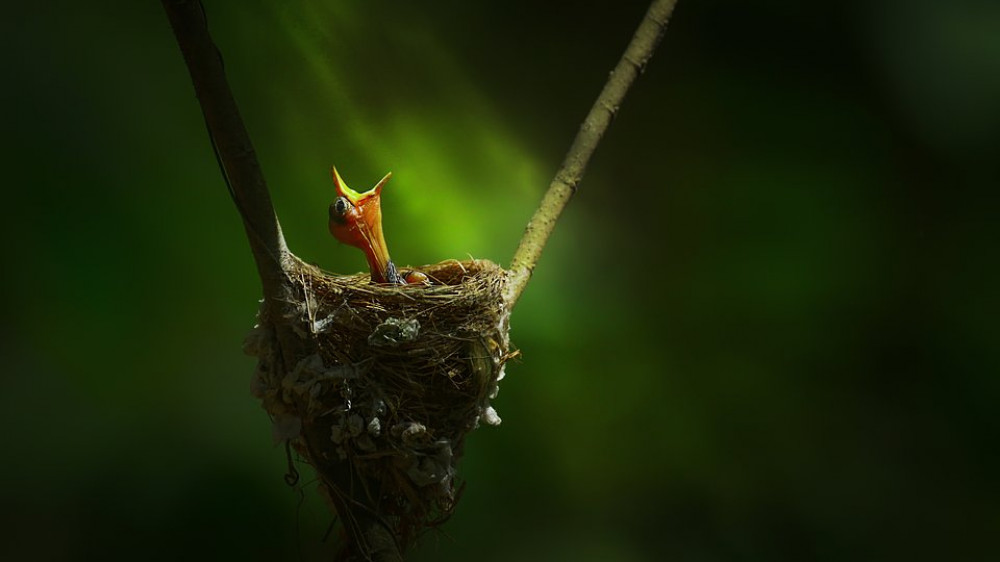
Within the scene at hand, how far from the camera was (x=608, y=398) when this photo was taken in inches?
91.4

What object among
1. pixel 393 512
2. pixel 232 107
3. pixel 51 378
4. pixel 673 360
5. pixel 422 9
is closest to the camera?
pixel 232 107

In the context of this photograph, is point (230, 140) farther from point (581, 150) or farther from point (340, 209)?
point (581, 150)

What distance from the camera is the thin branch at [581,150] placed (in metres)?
1.79

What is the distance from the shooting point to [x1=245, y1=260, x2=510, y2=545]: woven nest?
1.46 meters

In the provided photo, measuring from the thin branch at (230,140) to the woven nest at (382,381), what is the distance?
67mm

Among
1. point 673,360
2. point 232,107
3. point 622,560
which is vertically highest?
point 232,107

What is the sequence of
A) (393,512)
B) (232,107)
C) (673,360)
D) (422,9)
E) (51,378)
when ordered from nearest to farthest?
(232,107) → (393,512) → (51,378) → (422,9) → (673,360)

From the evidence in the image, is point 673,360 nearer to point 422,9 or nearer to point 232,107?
point 422,9

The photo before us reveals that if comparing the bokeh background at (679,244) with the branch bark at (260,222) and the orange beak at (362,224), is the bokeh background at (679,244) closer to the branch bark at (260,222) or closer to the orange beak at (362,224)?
the orange beak at (362,224)

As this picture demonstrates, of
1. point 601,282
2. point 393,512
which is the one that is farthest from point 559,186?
point 393,512

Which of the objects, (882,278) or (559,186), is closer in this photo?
(559,186)

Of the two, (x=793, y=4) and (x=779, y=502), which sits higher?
(x=793, y=4)

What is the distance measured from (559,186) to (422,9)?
625mm

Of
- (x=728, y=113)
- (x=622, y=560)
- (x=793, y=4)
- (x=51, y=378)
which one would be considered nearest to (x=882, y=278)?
(x=728, y=113)
